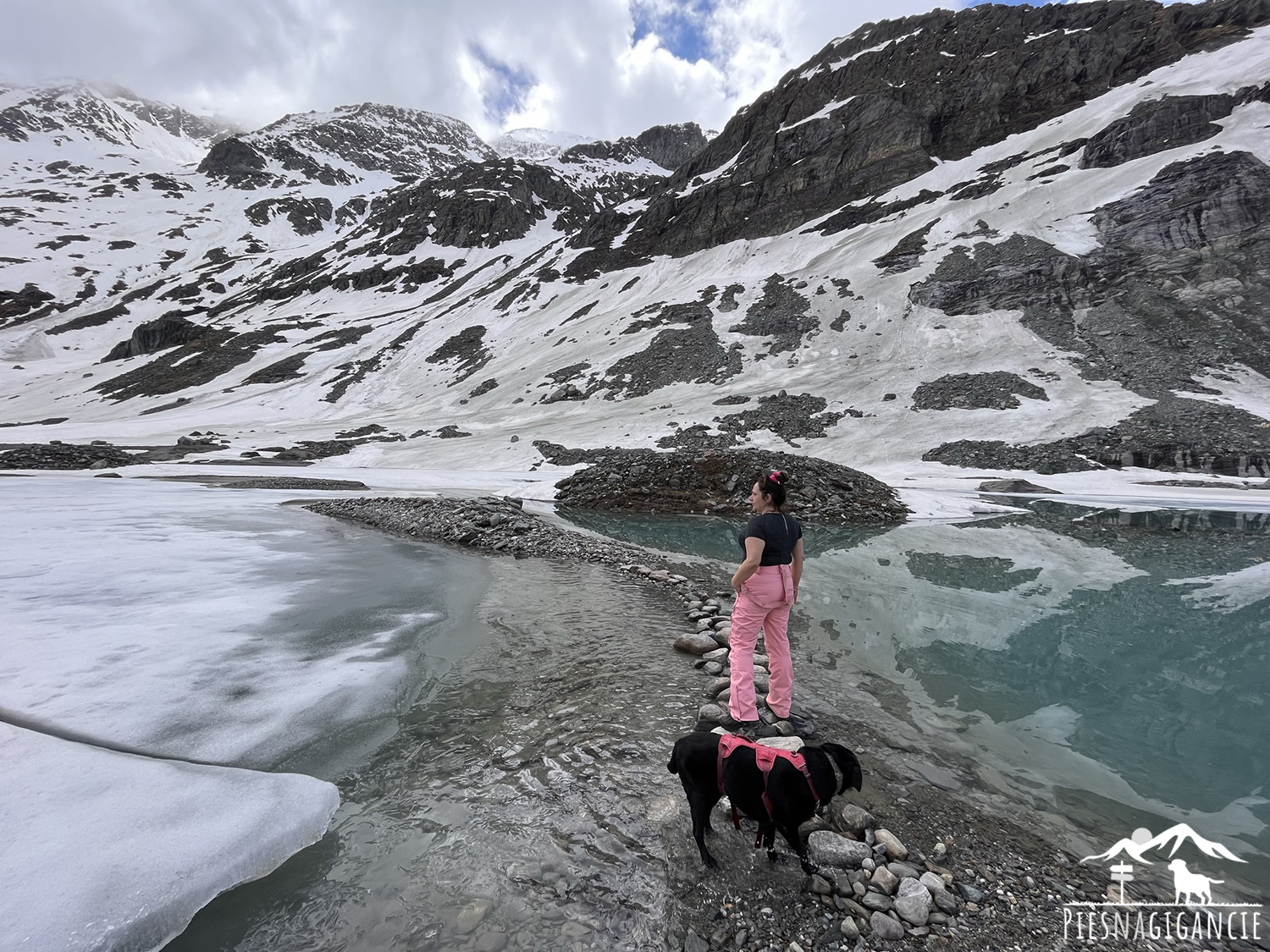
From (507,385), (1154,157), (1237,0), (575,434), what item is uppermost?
(1237,0)

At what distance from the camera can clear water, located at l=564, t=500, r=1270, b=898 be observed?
4.36 meters

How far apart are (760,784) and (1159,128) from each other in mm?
78136

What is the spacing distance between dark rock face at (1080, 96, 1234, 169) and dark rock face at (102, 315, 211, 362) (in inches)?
4864

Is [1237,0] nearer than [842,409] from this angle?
No

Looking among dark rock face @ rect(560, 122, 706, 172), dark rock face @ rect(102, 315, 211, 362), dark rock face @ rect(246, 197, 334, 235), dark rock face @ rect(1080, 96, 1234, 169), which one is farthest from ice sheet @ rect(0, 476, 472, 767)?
dark rock face @ rect(560, 122, 706, 172)

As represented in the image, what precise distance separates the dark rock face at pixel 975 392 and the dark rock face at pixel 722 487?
21672 mm

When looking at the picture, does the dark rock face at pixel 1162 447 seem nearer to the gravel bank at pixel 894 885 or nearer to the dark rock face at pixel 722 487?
the dark rock face at pixel 722 487

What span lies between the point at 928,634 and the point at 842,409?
3554cm

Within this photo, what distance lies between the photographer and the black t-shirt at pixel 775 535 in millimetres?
4777

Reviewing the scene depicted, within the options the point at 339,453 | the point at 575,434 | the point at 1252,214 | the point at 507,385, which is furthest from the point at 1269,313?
the point at 339,453

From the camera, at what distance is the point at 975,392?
38312 mm

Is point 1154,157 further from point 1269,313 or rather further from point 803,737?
point 803,737

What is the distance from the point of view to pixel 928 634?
8.06m

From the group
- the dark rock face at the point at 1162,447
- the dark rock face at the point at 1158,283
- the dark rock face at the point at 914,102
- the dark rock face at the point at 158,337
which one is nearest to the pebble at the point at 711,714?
the dark rock face at the point at 1162,447
